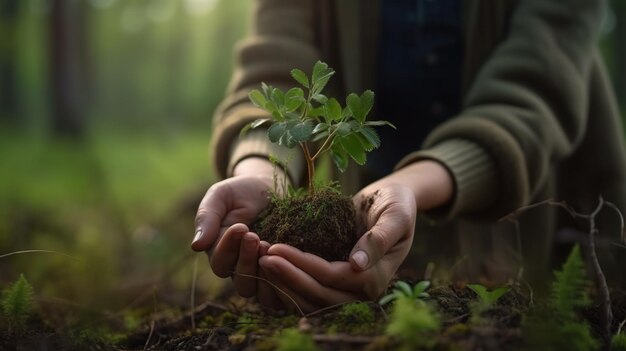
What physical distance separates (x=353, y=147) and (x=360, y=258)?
345 millimetres

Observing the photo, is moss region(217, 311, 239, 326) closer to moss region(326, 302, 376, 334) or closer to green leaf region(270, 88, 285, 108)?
moss region(326, 302, 376, 334)

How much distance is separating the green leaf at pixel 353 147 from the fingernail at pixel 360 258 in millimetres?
286

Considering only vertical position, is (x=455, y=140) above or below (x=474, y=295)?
above

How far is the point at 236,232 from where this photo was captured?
5.57 ft

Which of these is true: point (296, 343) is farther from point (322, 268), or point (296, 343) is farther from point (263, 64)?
point (263, 64)

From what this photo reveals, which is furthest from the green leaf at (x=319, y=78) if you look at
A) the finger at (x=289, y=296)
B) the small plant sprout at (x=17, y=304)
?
the small plant sprout at (x=17, y=304)

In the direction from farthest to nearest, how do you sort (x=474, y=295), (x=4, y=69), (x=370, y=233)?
(x=4, y=69), (x=474, y=295), (x=370, y=233)

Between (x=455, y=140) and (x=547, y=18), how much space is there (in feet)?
2.77

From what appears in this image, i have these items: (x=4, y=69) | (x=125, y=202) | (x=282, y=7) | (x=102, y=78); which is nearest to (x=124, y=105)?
(x=102, y=78)

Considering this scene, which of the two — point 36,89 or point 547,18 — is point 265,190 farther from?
point 36,89

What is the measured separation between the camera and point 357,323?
152cm

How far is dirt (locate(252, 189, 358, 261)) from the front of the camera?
177 cm

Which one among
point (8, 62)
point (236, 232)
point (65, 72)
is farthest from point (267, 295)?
point (8, 62)

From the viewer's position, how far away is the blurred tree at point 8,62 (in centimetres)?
1706
